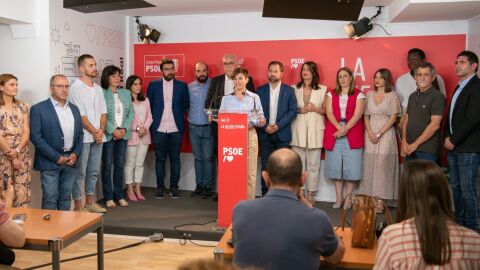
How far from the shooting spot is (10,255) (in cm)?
265

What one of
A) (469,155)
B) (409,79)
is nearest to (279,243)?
(469,155)

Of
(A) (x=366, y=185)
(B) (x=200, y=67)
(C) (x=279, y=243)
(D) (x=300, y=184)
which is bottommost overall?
(A) (x=366, y=185)

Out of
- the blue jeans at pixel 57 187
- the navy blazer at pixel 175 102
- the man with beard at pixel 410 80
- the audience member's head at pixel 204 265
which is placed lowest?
the blue jeans at pixel 57 187

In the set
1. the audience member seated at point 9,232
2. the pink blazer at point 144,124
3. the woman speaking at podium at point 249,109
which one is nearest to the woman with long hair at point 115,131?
the pink blazer at point 144,124

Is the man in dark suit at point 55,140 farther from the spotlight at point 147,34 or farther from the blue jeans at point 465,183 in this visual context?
the blue jeans at point 465,183

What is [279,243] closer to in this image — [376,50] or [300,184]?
[300,184]

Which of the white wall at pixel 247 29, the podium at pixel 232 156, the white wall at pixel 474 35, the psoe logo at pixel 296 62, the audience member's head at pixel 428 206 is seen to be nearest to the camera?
the audience member's head at pixel 428 206

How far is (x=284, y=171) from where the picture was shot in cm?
209

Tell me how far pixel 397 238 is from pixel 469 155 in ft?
9.84

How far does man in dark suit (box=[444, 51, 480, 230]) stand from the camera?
429 cm

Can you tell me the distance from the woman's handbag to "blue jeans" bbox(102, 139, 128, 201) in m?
3.81

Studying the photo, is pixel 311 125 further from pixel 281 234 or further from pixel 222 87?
pixel 281 234

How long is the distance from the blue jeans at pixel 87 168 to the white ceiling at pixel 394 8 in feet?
6.18

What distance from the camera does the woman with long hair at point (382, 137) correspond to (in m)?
5.28
